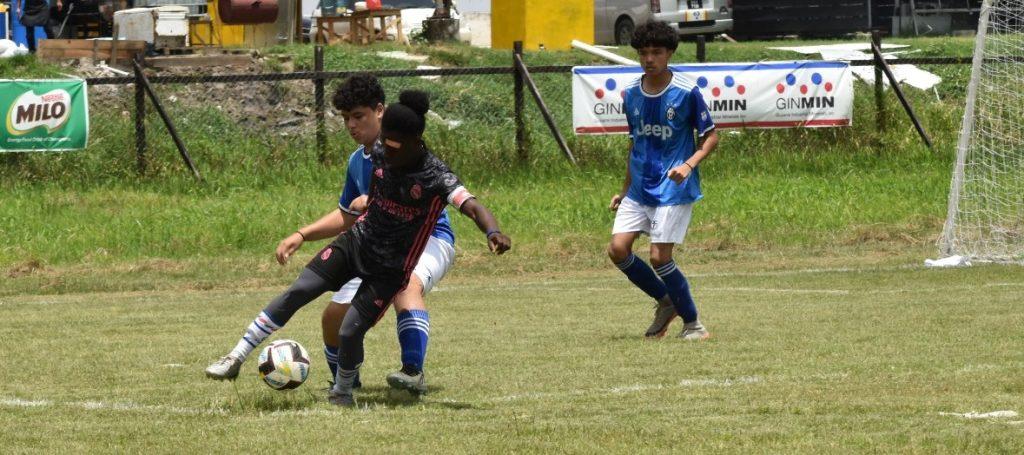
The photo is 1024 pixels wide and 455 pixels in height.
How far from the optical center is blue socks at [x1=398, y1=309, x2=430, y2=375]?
314 inches

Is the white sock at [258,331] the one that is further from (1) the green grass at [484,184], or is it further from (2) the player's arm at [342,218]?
(1) the green grass at [484,184]

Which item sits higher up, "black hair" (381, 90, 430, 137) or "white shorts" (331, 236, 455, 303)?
"black hair" (381, 90, 430, 137)

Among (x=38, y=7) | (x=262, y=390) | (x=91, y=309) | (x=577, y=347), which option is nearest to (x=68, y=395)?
(x=262, y=390)

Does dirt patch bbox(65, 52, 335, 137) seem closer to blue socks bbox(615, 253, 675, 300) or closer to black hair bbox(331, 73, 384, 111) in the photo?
blue socks bbox(615, 253, 675, 300)

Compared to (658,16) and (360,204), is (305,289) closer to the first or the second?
(360,204)

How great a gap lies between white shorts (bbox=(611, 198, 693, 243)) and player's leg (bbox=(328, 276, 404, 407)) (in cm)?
306

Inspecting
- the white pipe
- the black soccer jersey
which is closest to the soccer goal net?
the black soccer jersey

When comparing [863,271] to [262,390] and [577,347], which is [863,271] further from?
[262,390]

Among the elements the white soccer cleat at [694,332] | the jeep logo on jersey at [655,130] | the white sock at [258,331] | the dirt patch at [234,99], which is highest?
the jeep logo on jersey at [655,130]

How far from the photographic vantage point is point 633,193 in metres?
10.9

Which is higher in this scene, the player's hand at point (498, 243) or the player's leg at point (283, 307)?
the player's hand at point (498, 243)

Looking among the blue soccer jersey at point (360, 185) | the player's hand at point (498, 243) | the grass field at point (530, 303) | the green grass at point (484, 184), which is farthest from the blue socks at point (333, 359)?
the green grass at point (484, 184)

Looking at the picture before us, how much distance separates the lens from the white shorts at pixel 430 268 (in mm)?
8383

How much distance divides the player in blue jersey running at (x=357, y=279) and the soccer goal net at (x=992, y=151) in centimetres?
829
